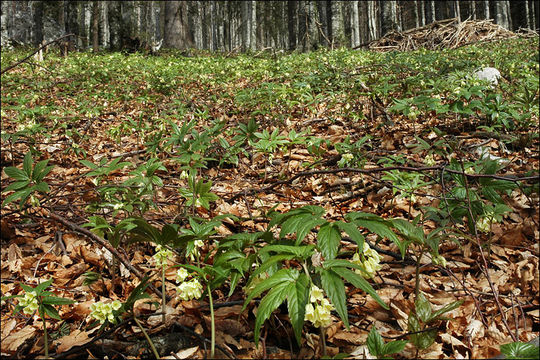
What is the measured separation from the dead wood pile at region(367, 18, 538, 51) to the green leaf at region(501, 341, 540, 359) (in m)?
11.8

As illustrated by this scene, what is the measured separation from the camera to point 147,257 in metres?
2.41

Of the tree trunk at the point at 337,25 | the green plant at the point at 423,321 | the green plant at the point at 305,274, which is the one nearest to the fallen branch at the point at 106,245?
the green plant at the point at 305,274

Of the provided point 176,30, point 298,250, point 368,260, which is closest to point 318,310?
point 298,250

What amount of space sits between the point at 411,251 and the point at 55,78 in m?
8.89

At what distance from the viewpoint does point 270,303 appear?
1133 mm

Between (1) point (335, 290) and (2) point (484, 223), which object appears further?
(2) point (484, 223)

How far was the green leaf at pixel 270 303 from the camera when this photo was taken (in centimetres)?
110

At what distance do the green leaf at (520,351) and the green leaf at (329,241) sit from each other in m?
0.59

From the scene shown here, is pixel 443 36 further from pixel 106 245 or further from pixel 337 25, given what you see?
pixel 106 245

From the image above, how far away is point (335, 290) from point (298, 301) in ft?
0.41

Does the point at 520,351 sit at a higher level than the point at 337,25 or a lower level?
lower

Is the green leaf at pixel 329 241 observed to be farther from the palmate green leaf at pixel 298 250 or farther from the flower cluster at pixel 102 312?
the flower cluster at pixel 102 312

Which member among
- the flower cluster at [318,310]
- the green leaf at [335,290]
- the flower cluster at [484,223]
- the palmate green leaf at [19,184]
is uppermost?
the palmate green leaf at [19,184]

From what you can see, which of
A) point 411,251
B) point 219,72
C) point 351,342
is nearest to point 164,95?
point 219,72
